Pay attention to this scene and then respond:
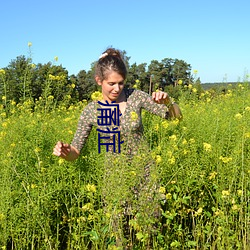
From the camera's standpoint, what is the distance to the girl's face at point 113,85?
91.2 inches

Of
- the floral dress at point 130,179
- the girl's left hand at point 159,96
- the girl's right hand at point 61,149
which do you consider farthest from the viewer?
the girl's left hand at point 159,96

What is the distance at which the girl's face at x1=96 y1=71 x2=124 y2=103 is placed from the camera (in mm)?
2316

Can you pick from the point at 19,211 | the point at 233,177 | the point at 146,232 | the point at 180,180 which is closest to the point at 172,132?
the point at 180,180

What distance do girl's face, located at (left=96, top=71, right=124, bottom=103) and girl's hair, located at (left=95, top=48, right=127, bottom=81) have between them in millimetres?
26

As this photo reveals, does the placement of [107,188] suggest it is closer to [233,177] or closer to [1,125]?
[233,177]

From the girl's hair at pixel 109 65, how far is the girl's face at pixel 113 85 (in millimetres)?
26

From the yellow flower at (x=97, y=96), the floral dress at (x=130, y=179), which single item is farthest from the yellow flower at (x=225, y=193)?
the yellow flower at (x=97, y=96)

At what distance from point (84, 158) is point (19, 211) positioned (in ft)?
1.97

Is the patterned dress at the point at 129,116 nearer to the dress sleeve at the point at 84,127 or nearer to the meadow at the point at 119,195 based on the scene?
the dress sleeve at the point at 84,127

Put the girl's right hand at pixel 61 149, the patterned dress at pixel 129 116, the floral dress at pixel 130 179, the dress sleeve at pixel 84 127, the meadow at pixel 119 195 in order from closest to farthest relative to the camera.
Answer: the floral dress at pixel 130 179 → the meadow at pixel 119 195 → the girl's right hand at pixel 61 149 → the patterned dress at pixel 129 116 → the dress sleeve at pixel 84 127

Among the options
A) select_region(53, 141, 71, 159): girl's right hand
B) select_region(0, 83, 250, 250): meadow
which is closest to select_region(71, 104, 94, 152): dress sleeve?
select_region(0, 83, 250, 250): meadow

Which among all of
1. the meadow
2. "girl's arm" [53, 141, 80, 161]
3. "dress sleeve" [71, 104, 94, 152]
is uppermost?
"dress sleeve" [71, 104, 94, 152]

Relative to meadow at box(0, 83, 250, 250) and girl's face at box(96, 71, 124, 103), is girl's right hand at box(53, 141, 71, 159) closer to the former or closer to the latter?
meadow at box(0, 83, 250, 250)

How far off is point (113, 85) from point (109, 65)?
0.43 ft
